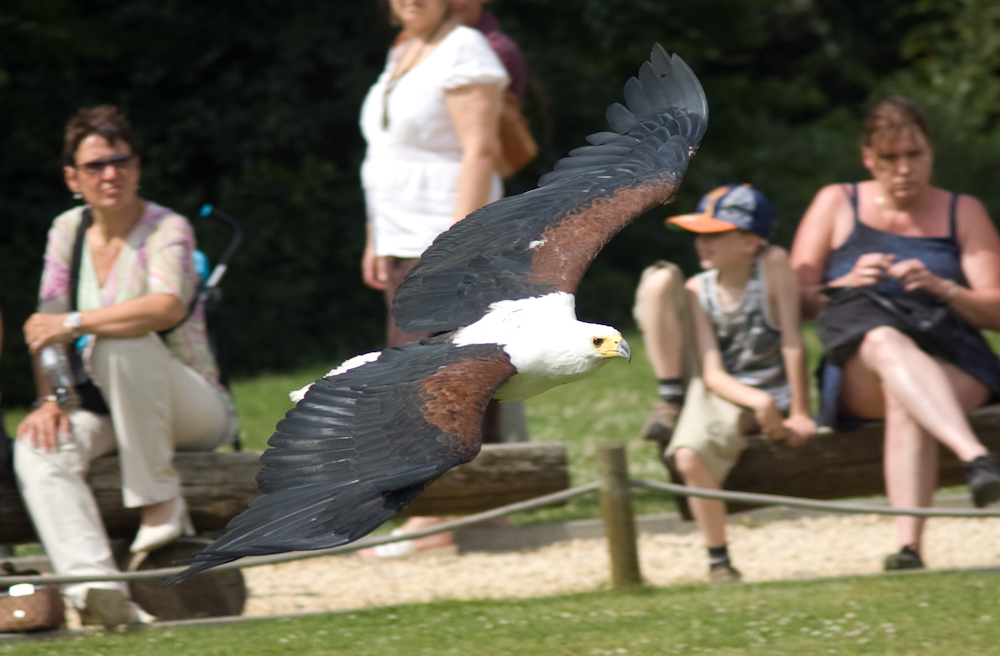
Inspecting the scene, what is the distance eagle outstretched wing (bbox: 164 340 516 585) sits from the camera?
122 inches

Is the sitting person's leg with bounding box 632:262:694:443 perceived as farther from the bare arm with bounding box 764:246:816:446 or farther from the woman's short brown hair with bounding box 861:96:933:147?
the woman's short brown hair with bounding box 861:96:933:147

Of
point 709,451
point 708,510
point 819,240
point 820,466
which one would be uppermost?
point 819,240

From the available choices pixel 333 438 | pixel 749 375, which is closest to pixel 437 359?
pixel 333 438

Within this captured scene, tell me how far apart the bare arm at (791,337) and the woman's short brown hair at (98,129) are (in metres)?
2.37

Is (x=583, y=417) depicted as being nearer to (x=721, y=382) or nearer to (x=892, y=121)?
(x=721, y=382)

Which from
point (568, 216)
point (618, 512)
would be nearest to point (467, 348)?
point (568, 216)

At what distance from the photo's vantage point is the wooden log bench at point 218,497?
4.73 meters

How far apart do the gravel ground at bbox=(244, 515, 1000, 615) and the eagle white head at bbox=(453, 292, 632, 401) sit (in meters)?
1.34

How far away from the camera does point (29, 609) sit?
434 cm

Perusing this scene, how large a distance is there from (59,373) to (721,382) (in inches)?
91.9

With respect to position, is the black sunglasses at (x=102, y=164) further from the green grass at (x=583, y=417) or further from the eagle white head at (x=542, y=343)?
the green grass at (x=583, y=417)

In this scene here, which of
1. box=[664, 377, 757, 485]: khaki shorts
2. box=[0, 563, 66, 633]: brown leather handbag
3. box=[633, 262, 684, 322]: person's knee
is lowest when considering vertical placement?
box=[0, 563, 66, 633]: brown leather handbag

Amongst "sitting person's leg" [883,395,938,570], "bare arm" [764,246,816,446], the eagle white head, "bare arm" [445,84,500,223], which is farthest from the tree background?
the eagle white head

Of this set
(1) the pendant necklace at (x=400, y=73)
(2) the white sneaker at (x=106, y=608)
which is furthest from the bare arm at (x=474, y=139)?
(2) the white sneaker at (x=106, y=608)
